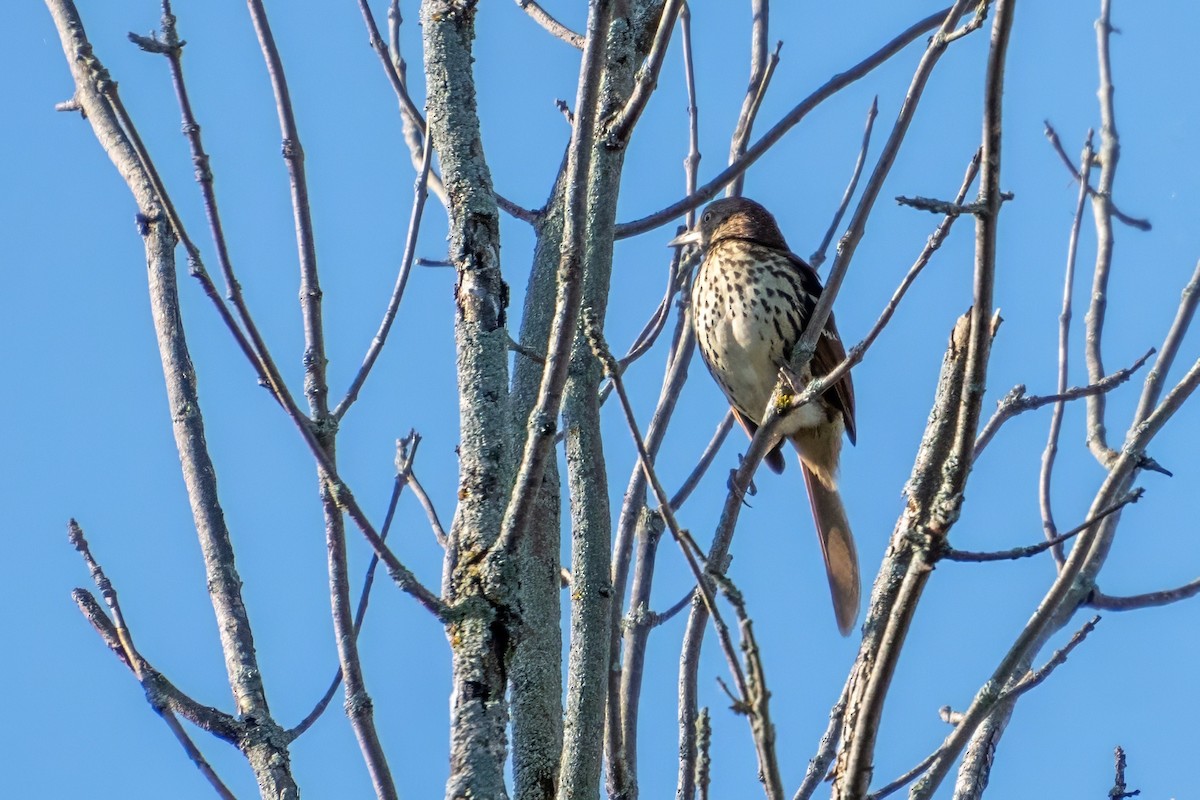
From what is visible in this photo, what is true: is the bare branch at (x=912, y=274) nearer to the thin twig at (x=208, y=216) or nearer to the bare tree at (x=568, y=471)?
the bare tree at (x=568, y=471)

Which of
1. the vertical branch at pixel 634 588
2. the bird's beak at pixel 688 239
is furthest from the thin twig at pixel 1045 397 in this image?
the bird's beak at pixel 688 239

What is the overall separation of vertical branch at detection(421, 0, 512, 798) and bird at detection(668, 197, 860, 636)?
1.98 m

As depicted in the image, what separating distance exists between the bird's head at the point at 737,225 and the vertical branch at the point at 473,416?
2.56 metres

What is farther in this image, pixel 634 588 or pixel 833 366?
pixel 833 366

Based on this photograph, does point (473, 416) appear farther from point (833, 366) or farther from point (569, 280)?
point (833, 366)

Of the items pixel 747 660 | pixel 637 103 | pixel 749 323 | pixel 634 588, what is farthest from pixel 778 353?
pixel 747 660

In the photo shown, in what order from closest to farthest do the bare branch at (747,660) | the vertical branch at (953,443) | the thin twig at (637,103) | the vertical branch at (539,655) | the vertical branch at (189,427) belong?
1. the bare branch at (747,660)
2. the vertical branch at (953,443)
3. the vertical branch at (539,655)
4. the vertical branch at (189,427)
5. the thin twig at (637,103)

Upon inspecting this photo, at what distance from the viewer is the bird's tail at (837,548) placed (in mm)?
4430

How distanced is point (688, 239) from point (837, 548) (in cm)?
115

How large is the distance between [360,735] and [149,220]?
3.64 ft

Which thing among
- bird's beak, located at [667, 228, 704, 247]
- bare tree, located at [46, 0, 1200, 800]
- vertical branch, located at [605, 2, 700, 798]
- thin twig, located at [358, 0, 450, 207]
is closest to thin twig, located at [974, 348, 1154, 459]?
bare tree, located at [46, 0, 1200, 800]

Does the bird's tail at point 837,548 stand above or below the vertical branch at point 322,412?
above

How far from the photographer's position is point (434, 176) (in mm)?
3377

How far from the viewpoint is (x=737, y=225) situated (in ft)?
17.2
